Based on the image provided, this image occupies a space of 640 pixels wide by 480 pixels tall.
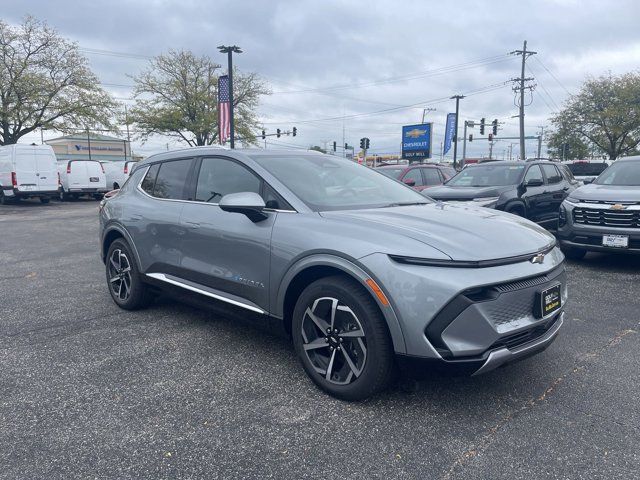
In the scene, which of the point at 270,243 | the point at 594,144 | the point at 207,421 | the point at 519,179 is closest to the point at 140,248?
the point at 270,243

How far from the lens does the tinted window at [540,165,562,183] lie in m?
9.58

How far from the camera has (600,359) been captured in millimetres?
3654

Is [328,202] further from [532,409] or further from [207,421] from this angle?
[532,409]

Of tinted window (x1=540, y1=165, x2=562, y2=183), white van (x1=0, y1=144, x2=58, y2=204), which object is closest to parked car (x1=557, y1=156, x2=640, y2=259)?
tinted window (x1=540, y1=165, x2=562, y2=183)

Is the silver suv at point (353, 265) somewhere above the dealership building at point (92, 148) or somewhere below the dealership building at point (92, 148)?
below

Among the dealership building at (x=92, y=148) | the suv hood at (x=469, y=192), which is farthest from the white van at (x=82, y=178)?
the dealership building at (x=92, y=148)

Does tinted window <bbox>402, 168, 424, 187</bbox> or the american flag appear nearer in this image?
tinted window <bbox>402, 168, 424, 187</bbox>

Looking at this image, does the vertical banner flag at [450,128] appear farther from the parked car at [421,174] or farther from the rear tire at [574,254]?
the rear tire at [574,254]

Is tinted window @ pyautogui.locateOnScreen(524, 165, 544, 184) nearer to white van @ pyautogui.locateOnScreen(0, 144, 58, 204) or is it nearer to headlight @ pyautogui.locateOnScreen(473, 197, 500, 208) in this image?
headlight @ pyautogui.locateOnScreen(473, 197, 500, 208)

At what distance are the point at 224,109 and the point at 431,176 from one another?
1314cm

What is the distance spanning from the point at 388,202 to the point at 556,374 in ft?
5.62

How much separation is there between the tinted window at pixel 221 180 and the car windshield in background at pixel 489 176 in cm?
651

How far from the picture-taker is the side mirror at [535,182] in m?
8.69

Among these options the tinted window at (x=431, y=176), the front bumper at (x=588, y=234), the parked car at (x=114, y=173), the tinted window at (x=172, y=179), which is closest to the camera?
the tinted window at (x=172, y=179)
